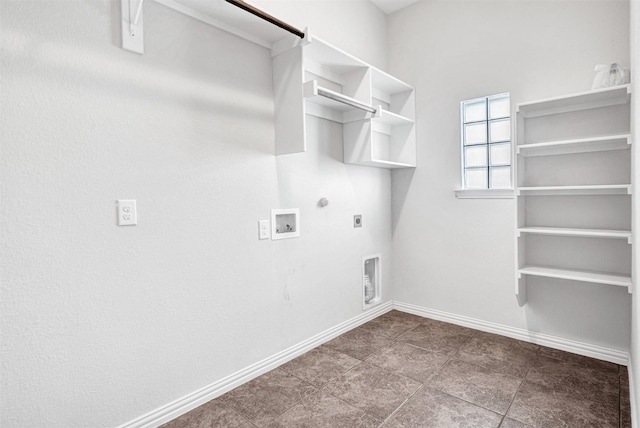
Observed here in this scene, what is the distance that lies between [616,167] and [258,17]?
2.45 meters

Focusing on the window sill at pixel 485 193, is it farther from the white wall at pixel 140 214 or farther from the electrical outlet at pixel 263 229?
the electrical outlet at pixel 263 229

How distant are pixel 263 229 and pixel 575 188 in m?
2.04

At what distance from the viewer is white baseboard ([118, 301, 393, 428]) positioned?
5.77 feet

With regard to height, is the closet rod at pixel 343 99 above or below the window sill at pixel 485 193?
above

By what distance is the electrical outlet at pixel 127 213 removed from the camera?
1.62 meters

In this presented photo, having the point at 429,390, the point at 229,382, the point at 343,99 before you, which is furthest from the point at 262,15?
the point at 429,390

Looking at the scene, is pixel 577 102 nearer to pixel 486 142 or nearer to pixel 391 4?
pixel 486 142

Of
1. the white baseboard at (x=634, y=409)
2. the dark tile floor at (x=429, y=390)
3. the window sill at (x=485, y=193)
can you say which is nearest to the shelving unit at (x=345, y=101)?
the window sill at (x=485, y=193)

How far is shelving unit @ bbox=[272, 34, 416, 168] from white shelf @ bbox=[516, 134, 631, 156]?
100cm

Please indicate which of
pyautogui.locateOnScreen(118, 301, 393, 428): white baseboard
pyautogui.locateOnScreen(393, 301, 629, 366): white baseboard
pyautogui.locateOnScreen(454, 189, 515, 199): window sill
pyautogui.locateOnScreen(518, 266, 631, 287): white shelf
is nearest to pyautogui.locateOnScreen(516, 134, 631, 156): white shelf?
pyautogui.locateOnScreen(454, 189, 515, 199): window sill

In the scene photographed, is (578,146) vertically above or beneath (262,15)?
beneath

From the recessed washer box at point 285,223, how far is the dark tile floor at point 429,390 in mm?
889

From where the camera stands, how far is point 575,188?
229 cm

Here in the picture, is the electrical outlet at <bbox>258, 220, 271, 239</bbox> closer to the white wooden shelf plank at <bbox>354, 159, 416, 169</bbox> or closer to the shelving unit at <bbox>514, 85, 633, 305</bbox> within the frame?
the white wooden shelf plank at <bbox>354, 159, 416, 169</bbox>
